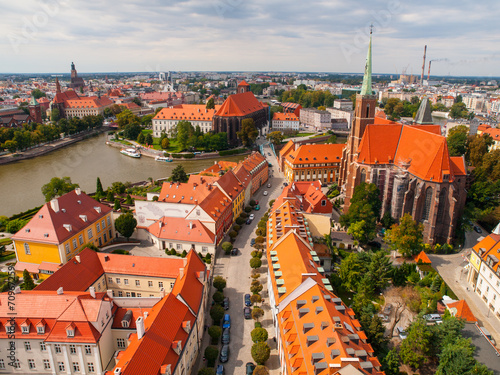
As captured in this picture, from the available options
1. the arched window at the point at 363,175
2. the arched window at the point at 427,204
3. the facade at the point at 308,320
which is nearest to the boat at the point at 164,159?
the arched window at the point at 363,175

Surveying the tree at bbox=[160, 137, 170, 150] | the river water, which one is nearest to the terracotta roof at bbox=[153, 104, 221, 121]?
the tree at bbox=[160, 137, 170, 150]

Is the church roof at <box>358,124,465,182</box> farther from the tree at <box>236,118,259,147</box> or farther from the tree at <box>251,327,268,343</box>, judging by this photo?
the tree at <box>236,118,259,147</box>

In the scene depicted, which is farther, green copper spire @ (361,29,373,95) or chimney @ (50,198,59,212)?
green copper spire @ (361,29,373,95)

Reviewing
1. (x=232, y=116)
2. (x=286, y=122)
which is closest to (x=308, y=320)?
(x=232, y=116)

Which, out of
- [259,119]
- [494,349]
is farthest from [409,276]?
[259,119]

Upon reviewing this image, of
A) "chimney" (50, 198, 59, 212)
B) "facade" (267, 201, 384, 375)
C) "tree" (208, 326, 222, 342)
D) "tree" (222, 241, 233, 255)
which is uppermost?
"chimney" (50, 198, 59, 212)

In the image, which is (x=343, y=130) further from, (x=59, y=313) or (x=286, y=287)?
(x=59, y=313)
